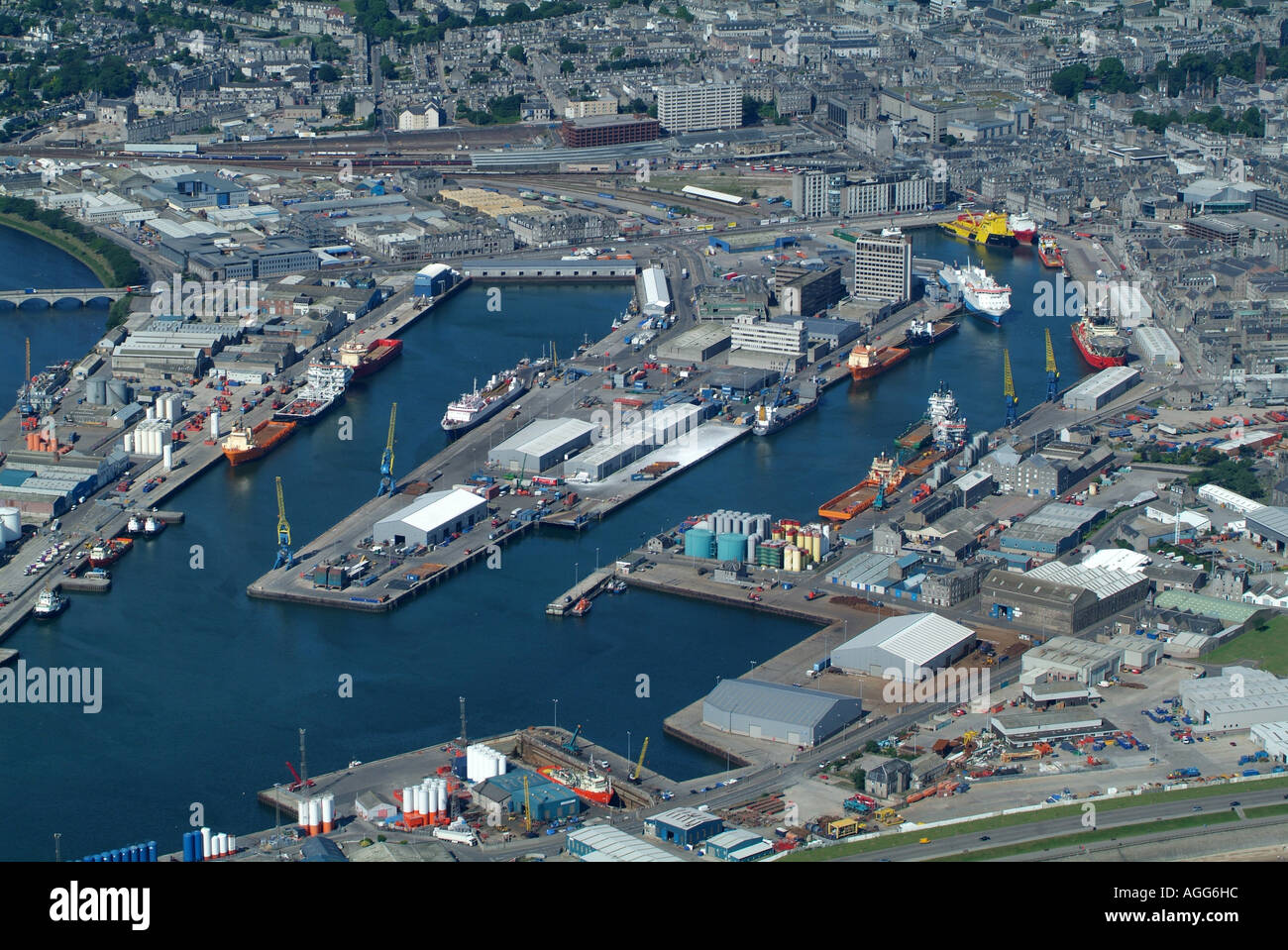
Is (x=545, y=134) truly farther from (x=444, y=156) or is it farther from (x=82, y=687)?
(x=82, y=687)

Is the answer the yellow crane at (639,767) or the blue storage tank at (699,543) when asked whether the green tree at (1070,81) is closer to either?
the blue storage tank at (699,543)

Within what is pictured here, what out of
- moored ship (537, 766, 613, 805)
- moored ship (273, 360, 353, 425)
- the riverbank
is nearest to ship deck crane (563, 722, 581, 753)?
moored ship (537, 766, 613, 805)

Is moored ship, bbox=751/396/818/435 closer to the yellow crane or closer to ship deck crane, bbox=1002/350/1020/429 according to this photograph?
ship deck crane, bbox=1002/350/1020/429

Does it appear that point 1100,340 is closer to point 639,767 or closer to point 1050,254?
point 1050,254

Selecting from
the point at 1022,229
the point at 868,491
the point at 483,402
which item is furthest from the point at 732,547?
the point at 1022,229

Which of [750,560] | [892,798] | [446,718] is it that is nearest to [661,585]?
[750,560]

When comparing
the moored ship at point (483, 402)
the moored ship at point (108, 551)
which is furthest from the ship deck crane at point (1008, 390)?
the moored ship at point (108, 551)
